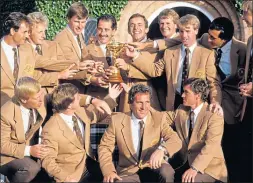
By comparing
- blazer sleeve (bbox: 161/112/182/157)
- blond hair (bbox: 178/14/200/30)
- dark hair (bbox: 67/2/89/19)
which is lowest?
blazer sleeve (bbox: 161/112/182/157)

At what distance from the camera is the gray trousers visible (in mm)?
6211

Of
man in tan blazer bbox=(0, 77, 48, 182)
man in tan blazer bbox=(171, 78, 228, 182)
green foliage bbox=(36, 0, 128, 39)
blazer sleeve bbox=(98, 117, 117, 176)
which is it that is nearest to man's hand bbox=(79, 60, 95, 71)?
man in tan blazer bbox=(0, 77, 48, 182)

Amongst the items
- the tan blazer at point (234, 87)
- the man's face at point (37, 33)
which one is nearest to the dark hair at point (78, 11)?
the man's face at point (37, 33)

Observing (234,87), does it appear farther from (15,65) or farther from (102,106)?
(15,65)

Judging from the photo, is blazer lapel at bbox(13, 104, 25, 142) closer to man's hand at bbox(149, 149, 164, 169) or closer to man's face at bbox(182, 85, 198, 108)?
man's hand at bbox(149, 149, 164, 169)

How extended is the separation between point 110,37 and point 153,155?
1.75 m

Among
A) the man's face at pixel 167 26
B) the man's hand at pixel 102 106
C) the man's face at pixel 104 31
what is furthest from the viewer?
the man's face at pixel 167 26

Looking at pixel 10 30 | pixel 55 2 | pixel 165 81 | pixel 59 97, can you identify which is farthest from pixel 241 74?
pixel 55 2

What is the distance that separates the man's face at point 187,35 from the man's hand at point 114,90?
2.82ft

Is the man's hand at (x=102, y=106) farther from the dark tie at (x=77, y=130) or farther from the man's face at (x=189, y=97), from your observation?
the man's face at (x=189, y=97)

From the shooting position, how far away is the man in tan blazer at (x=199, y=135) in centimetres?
612

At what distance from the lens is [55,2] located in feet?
45.1

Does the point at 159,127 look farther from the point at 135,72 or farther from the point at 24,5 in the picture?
the point at 24,5

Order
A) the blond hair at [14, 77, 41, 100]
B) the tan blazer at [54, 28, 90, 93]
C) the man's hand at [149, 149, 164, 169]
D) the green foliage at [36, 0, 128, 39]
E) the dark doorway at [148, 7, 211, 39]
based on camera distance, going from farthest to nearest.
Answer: the dark doorway at [148, 7, 211, 39] → the green foliage at [36, 0, 128, 39] → the tan blazer at [54, 28, 90, 93] → the blond hair at [14, 77, 41, 100] → the man's hand at [149, 149, 164, 169]
